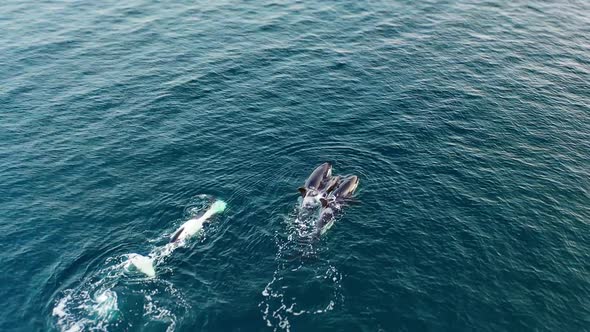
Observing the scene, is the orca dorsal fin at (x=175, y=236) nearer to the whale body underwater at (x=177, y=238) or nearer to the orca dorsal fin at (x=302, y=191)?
the whale body underwater at (x=177, y=238)

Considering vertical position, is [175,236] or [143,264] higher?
[175,236]

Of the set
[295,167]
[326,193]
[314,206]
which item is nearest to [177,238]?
[314,206]

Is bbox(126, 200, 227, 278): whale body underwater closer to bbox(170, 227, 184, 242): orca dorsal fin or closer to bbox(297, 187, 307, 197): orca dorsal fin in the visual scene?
bbox(170, 227, 184, 242): orca dorsal fin

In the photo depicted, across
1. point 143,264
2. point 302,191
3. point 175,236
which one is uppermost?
point 302,191

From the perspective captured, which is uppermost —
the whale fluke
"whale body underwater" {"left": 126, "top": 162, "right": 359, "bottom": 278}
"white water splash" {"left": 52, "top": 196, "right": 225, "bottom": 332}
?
"whale body underwater" {"left": 126, "top": 162, "right": 359, "bottom": 278}

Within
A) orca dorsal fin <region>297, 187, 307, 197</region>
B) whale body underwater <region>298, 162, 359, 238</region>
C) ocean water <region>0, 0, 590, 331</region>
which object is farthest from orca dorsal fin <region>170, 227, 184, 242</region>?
orca dorsal fin <region>297, 187, 307, 197</region>

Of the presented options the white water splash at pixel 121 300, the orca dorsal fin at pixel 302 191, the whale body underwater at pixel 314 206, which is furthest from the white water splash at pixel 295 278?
the white water splash at pixel 121 300

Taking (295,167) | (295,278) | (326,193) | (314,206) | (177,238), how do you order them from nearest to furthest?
(295,278)
(177,238)
(314,206)
(326,193)
(295,167)

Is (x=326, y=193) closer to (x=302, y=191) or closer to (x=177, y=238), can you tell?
(x=302, y=191)
